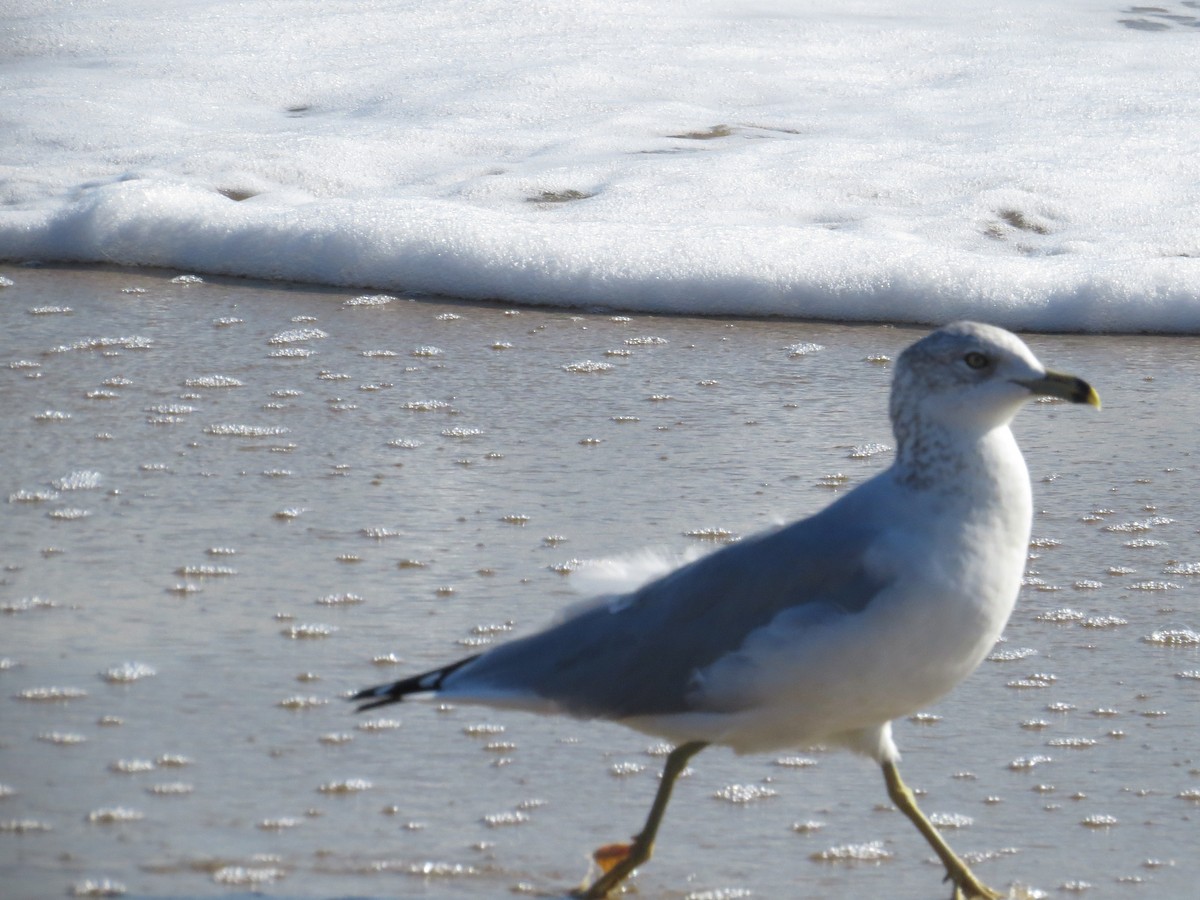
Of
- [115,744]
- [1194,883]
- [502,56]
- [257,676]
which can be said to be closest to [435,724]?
[257,676]

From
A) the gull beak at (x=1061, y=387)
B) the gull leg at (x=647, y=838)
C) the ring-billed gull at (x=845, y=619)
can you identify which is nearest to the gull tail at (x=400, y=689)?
the ring-billed gull at (x=845, y=619)

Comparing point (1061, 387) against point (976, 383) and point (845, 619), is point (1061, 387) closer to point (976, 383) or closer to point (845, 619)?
point (976, 383)

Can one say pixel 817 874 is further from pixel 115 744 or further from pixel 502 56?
pixel 502 56

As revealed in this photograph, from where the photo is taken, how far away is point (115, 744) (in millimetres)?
2863

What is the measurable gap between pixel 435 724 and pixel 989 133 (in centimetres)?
607

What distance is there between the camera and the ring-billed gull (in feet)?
8.06

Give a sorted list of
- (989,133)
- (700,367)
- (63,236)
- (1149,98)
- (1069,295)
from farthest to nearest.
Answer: (1149,98) → (989,133) → (63,236) → (1069,295) → (700,367)

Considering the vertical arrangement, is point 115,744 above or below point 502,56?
below

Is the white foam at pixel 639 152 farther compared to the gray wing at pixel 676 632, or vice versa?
the white foam at pixel 639 152

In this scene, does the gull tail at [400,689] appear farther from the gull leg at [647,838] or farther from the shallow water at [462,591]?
the gull leg at [647,838]

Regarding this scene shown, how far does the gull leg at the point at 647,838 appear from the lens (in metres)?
Result: 2.49

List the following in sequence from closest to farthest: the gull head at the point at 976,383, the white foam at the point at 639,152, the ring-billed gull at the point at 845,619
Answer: the ring-billed gull at the point at 845,619 < the gull head at the point at 976,383 < the white foam at the point at 639,152

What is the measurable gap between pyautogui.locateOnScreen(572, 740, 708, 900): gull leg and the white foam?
350 centimetres

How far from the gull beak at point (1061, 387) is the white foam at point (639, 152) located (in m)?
3.37
